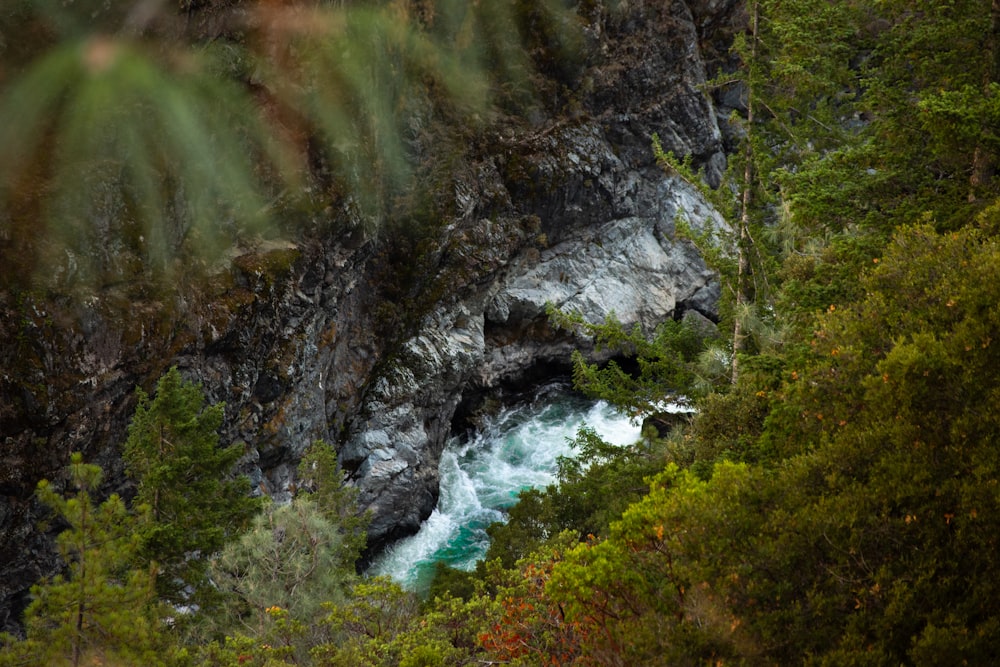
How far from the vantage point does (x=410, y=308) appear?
2986cm

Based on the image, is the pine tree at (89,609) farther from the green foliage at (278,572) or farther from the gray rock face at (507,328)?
the gray rock face at (507,328)

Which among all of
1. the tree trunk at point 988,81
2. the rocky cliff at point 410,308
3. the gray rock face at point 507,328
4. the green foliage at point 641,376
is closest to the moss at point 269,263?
the rocky cliff at point 410,308

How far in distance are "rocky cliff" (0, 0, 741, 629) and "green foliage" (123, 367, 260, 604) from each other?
3.13 metres

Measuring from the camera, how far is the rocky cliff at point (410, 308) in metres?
17.0

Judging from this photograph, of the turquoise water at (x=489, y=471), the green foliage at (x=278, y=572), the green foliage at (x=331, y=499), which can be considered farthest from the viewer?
the turquoise water at (x=489, y=471)

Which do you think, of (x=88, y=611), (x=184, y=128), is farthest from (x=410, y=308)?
(x=88, y=611)

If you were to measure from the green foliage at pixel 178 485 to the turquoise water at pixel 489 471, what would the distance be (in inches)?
368

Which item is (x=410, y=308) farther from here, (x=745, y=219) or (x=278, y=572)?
(x=745, y=219)

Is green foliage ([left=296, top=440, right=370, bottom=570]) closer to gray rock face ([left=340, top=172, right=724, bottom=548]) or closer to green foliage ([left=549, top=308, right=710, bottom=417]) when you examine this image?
gray rock face ([left=340, top=172, right=724, bottom=548])

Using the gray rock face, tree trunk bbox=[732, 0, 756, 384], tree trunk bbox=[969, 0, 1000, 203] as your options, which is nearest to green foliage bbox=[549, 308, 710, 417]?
tree trunk bbox=[732, 0, 756, 384]

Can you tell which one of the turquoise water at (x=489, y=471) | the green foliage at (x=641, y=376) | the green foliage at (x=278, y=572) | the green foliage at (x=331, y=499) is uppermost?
the green foliage at (x=641, y=376)

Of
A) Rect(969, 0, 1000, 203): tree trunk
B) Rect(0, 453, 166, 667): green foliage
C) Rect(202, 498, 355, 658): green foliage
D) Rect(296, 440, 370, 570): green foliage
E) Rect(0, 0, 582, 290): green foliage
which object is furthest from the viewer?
Rect(296, 440, 370, 570): green foliage

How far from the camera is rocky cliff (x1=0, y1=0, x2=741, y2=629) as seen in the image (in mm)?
17016

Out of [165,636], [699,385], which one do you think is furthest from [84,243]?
[699,385]
